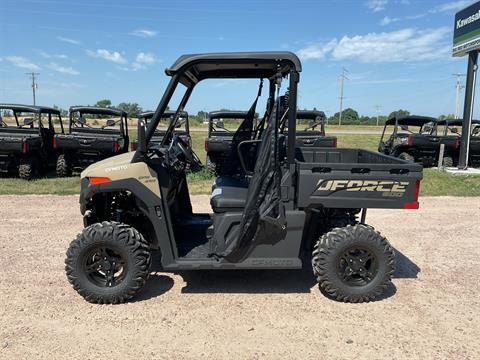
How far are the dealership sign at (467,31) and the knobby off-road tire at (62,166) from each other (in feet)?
39.1

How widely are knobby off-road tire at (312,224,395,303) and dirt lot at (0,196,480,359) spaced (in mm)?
129

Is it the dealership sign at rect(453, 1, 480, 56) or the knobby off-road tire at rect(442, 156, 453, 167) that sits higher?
the dealership sign at rect(453, 1, 480, 56)

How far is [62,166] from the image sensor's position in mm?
10672

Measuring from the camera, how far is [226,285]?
4094 millimetres

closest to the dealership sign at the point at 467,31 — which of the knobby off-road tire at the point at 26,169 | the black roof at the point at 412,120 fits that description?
the black roof at the point at 412,120

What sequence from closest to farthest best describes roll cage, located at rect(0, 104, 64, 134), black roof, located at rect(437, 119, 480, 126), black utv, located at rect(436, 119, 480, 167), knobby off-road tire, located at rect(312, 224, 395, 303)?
1. knobby off-road tire, located at rect(312, 224, 395, 303)
2. roll cage, located at rect(0, 104, 64, 134)
3. black utv, located at rect(436, 119, 480, 167)
4. black roof, located at rect(437, 119, 480, 126)

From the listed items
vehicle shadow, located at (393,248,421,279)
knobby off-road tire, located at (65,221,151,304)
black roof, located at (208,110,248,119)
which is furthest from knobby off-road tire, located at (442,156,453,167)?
knobby off-road tire, located at (65,221,151,304)

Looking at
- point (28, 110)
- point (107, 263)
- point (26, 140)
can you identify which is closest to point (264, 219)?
point (107, 263)

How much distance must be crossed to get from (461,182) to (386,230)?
213 inches

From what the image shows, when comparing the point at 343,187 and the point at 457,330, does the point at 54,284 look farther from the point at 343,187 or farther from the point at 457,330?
the point at 457,330

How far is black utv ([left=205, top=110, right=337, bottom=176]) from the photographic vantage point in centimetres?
1080

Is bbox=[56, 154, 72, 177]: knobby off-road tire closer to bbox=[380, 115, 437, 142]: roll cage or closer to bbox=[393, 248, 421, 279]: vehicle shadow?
bbox=[393, 248, 421, 279]: vehicle shadow

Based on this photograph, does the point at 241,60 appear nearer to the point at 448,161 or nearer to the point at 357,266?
the point at 357,266

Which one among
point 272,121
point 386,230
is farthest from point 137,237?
point 386,230
